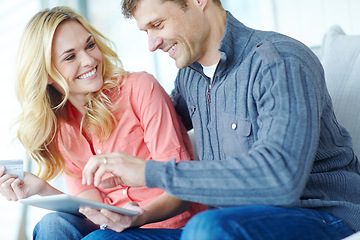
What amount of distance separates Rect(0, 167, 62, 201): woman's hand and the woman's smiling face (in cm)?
34

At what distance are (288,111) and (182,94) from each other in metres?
0.67

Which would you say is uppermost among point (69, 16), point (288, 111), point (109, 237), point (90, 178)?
point (69, 16)

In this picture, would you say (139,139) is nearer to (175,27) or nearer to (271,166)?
(175,27)

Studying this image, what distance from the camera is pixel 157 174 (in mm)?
1019

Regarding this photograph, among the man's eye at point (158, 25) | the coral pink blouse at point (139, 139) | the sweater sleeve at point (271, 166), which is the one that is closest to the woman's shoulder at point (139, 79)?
the coral pink blouse at point (139, 139)

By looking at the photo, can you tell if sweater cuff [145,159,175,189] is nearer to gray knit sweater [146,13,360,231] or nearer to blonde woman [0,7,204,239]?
gray knit sweater [146,13,360,231]

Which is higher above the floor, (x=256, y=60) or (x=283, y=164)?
(x=256, y=60)

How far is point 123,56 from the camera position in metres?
2.70

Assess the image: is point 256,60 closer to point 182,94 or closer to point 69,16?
point 182,94

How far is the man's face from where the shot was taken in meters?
1.38

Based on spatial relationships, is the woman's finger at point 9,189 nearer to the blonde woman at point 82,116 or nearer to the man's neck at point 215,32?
the blonde woman at point 82,116

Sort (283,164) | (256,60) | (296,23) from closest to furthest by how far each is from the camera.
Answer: (283,164)
(256,60)
(296,23)

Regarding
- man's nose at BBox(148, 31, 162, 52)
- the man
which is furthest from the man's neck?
man's nose at BBox(148, 31, 162, 52)

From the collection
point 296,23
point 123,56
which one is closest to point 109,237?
point 123,56
